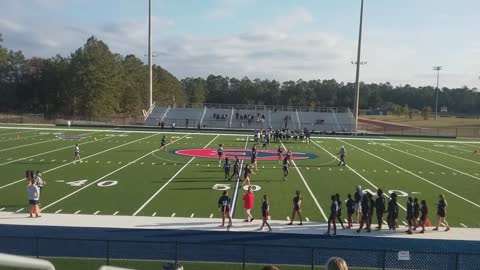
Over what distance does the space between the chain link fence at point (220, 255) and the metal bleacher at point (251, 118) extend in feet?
167

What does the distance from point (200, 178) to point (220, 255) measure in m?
11.3

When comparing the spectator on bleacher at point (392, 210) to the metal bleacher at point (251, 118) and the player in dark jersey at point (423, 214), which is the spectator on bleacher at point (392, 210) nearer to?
the player in dark jersey at point (423, 214)

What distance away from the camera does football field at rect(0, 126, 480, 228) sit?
1703cm

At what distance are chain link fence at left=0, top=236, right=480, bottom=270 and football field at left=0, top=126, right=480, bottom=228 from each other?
3660 mm

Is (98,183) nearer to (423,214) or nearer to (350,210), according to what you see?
(350,210)

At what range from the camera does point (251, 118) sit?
69062mm

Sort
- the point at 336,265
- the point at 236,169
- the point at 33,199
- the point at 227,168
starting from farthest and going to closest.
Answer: the point at 236,169
the point at 227,168
the point at 33,199
the point at 336,265

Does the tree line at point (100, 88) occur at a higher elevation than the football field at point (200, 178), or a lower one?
higher

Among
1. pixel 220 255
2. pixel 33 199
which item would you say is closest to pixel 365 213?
pixel 220 255

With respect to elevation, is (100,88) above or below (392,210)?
above

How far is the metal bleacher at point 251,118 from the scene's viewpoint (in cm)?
6625

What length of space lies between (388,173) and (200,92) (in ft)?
428

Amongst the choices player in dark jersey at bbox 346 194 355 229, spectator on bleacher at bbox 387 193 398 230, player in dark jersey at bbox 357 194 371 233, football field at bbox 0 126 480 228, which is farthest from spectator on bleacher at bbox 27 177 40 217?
spectator on bleacher at bbox 387 193 398 230

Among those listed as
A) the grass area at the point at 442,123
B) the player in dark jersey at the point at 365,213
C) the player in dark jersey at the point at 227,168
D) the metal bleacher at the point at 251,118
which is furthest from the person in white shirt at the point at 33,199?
the grass area at the point at 442,123
